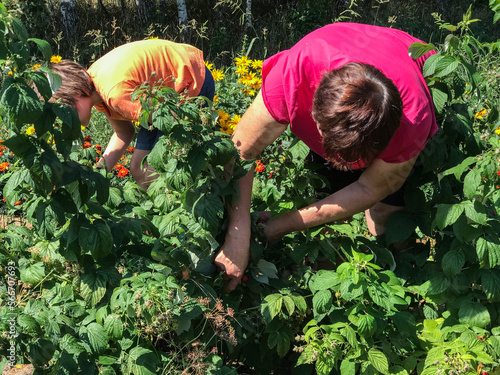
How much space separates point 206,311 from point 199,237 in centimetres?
26

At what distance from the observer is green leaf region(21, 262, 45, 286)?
6.63 feet

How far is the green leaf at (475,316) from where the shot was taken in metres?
2.09

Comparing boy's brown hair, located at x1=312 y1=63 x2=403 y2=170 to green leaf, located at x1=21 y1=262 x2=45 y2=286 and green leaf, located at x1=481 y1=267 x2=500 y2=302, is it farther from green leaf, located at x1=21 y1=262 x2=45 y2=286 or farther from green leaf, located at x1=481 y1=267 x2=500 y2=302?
green leaf, located at x1=21 y1=262 x2=45 y2=286

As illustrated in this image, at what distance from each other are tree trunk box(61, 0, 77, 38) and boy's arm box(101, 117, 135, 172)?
20.9ft

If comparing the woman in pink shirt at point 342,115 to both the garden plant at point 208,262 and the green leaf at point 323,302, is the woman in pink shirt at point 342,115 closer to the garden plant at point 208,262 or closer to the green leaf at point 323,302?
the garden plant at point 208,262

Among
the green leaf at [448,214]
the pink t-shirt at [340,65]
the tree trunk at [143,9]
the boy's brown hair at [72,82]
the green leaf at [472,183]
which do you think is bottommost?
the tree trunk at [143,9]

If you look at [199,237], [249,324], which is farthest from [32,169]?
[249,324]

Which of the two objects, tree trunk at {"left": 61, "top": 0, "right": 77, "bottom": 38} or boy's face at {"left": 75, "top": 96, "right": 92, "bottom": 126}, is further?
tree trunk at {"left": 61, "top": 0, "right": 77, "bottom": 38}

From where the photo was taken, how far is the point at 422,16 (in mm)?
9984

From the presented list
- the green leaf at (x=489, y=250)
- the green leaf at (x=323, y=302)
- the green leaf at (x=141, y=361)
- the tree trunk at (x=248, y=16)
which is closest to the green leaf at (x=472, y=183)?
the green leaf at (x=489, y=250)

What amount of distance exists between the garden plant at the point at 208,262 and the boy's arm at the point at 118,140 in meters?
0.65

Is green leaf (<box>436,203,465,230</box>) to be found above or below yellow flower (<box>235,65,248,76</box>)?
above

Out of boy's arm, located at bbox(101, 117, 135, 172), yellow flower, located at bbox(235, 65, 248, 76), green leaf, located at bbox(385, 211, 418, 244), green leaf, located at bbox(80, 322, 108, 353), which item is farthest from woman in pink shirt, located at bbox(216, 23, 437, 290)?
yellow flower, located at bbox(235, 65, 248, 76)

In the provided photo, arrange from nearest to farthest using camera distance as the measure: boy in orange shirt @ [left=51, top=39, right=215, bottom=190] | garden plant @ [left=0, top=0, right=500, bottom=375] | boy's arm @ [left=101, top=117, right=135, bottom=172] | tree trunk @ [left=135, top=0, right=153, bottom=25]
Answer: garden plant @ [left=0, top=0, right=500, bottom=375] < boy in orange shirt @ [left=51, top=39, right=215, bottom=190] < boy's arm @ [left=101, top=117, right=135, bottom=172] < tree trunk @ [left=135, top=0, right=153, bottom=25]
